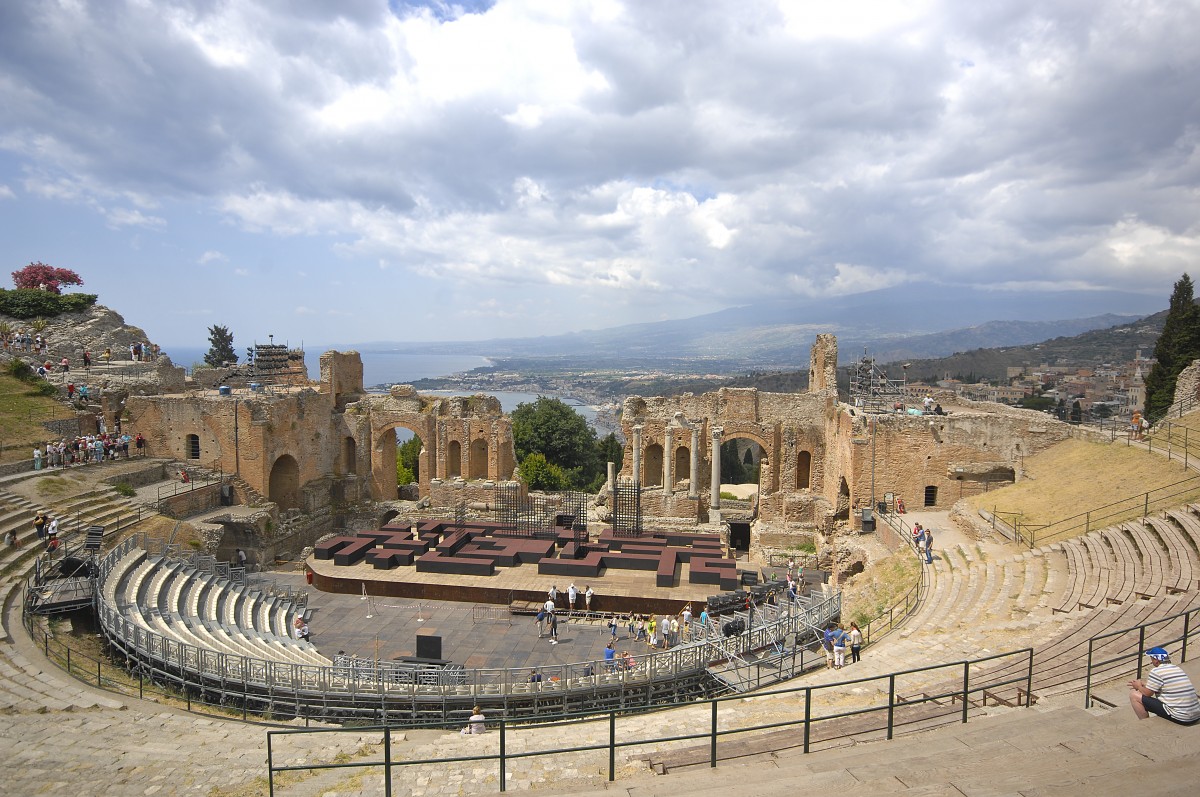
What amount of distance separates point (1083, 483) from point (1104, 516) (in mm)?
3250

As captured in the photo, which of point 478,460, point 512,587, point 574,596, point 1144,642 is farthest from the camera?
point 478,460

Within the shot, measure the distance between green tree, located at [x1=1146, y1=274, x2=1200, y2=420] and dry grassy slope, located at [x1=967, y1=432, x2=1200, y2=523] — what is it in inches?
519

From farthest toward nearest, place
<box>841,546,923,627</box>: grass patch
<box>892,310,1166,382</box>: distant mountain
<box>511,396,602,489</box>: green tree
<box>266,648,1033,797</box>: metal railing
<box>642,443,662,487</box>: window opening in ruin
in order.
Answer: <box>892,310,1166,382</box>: distant mountain < <box>511,396,602,489</box>: green tree < <box>642,443,662,487</box>: window opening in ruin < <box>841,546,923,627</box>: grass patch < <box>266,648,1033,797</box>: metal railing

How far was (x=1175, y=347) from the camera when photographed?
3478 cm

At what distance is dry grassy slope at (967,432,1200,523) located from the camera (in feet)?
61.6

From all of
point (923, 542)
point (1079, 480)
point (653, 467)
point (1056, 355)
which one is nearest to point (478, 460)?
point (653, 467)

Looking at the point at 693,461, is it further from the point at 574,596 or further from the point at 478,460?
the point at 574,596

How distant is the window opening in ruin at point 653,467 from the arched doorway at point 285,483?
57.9 ft

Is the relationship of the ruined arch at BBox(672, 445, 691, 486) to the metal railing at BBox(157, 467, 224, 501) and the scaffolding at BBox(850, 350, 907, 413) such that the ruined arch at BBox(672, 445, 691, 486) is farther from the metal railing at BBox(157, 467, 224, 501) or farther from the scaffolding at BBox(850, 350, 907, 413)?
the metal railing at BBox(157, 467, 224, 501)

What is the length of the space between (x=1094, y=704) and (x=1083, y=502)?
42.8ft

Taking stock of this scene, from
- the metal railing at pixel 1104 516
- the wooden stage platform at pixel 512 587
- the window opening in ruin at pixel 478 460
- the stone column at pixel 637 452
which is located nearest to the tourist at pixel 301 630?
the wooden stage platform at pixel 512 587

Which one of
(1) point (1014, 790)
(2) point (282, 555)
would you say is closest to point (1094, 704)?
(1) point (1014, 790)

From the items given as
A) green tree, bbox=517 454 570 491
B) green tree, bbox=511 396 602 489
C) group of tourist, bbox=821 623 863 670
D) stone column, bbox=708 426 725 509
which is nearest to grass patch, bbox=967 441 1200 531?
group of tourist, bbox=821 623 863 670

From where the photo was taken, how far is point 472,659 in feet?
59.6
